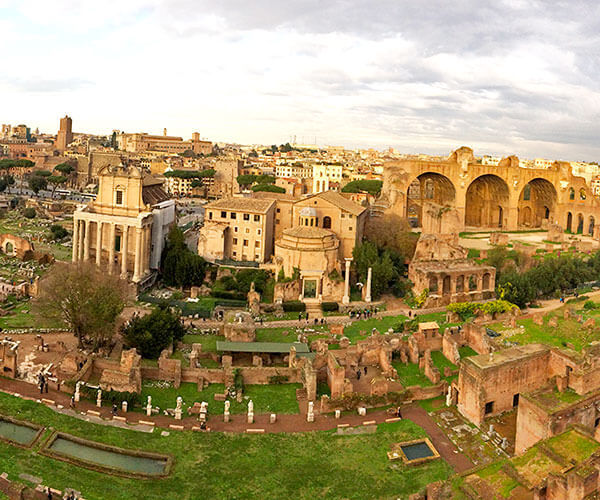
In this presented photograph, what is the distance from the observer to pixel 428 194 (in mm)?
67750

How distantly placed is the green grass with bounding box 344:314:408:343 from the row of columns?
17048 millimetres

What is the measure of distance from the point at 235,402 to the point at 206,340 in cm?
798

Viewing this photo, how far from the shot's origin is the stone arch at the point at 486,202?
65562mm

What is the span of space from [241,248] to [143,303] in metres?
9.86

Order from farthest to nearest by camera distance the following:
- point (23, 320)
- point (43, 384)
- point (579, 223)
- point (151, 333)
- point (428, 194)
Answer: point (428, 194) < point (579, 223) < point (23, 320) < point (151, 333) < point (43, 384)

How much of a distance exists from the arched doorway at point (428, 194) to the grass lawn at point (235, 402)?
39311 mm

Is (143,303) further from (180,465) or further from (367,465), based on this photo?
(367,465)

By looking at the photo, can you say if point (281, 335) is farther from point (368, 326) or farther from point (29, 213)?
point (29, 213)

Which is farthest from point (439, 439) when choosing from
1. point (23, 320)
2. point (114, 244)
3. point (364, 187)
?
point (364, 187)

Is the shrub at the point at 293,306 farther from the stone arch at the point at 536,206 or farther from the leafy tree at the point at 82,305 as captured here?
the stone arch at the point at 536,206

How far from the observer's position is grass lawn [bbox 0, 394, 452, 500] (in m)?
19.0

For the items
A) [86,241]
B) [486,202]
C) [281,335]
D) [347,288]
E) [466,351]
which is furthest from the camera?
[486,202]

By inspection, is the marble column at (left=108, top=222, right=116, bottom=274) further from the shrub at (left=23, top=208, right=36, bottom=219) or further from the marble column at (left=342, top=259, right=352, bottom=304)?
the shrub at (left=23, top=208, right=36, bottom=219)

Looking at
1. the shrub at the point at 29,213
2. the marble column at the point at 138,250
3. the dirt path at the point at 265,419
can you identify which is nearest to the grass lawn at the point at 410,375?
the dirt path at the point at 265,419
